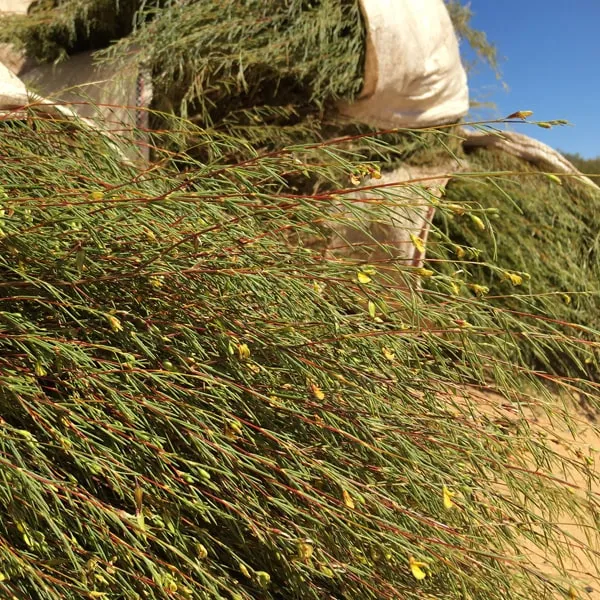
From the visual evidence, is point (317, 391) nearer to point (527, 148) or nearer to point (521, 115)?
point (521, 115)

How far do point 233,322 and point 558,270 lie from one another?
7.00 ft

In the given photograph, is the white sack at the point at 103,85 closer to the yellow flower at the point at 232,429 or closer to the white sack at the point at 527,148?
the white sack at the point at 527,148

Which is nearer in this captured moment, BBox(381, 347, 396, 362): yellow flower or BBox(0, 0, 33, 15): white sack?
BBox(381, 347, 396, 362): yellow flower

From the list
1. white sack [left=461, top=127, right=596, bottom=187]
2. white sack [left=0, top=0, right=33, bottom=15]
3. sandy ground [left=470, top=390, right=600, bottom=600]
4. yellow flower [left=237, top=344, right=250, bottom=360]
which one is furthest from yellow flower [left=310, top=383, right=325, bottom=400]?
white sack [left=0, top=0, right=33, bottom=15]

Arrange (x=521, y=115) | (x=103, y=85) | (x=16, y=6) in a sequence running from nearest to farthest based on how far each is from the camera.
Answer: (x=521, y=115)
(x=103, y=85)
(x=16, y=6)

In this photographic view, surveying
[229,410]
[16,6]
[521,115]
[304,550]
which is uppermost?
[16,6]

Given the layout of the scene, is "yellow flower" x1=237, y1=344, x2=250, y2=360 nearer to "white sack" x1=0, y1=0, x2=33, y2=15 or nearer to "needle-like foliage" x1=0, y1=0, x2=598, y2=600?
"needle-like foliage" x1=0, y1=0, x2=598, y2=600

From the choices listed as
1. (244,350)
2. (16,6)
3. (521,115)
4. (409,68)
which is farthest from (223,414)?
(16,6)

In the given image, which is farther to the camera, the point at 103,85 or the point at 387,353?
the point at 103,85

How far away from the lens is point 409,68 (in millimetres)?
2469

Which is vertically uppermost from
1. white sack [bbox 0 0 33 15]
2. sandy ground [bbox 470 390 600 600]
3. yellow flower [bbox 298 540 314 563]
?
white sack [bbox 0 0 33 15]

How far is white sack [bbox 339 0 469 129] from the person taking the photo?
2398 mm

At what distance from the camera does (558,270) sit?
9.61 feet

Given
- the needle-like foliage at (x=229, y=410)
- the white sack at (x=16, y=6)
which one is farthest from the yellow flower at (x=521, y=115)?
the white sack at (x=16, y=6)
